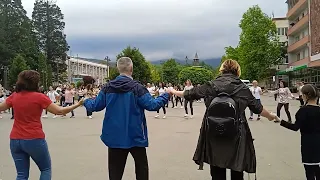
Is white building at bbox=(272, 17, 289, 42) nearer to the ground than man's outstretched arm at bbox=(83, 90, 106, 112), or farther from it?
farther from it

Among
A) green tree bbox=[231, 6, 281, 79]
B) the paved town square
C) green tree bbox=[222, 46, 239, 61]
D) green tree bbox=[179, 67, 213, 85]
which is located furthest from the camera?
green tree bbox=[179, 67, 213, 85]

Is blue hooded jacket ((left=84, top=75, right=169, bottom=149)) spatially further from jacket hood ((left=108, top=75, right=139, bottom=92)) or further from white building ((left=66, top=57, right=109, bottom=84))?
white building ((left=66, top=57, right=109, bottom=84))

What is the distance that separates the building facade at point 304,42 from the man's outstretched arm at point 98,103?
132 ft

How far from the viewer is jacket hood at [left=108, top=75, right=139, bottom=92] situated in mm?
4695

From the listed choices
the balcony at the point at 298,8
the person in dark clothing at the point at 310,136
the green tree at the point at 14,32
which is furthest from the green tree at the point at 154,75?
the person in dark clothing at the point at 310,136

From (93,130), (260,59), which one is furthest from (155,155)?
(260,59)

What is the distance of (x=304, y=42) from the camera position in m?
55.4

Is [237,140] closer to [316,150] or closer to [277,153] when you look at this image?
[316,150]

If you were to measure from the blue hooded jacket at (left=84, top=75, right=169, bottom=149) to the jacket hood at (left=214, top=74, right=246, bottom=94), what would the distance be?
786 mm

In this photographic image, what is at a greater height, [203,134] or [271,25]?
[271,25]

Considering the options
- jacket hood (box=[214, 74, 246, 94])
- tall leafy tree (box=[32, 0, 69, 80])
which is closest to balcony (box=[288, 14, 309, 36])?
tall leafy tree (box=[32, 0, 69, 80])

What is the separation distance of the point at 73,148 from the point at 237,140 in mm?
6536

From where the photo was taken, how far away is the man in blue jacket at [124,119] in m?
4.68

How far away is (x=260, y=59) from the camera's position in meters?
62.6
